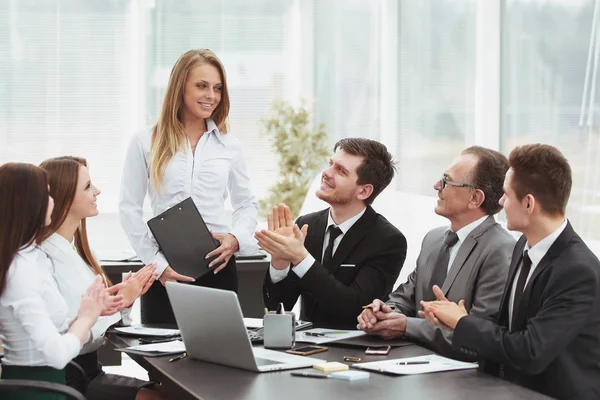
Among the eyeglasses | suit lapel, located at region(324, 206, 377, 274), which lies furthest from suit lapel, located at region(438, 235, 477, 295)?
suit lapel, located at region(324, 206, 377, 274)

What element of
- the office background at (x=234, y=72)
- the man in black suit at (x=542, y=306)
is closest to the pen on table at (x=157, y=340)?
the man in black suit at (x=542, y=306)

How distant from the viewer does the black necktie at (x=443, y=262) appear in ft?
11.4

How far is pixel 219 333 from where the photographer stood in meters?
2.79

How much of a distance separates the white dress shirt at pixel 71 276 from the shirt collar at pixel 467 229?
1332mm

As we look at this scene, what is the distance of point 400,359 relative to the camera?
288 cm

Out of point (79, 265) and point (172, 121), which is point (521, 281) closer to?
point (79, 265)

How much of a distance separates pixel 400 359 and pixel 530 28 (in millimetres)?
3314

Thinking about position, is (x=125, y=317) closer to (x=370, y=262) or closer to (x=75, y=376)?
(x=75, y=376)

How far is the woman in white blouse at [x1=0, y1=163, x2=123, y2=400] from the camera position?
8.94 feet

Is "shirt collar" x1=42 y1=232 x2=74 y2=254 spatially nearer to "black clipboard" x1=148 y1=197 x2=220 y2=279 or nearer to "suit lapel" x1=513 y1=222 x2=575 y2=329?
"black clipboard" x1=148 y1=197 x2=220 y2=279

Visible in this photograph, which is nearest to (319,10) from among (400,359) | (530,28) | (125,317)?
(530,28)

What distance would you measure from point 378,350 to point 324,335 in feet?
1.03

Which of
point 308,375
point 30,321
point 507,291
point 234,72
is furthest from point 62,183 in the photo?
point 234,72

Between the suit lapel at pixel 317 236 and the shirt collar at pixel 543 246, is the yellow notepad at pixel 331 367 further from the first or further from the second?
the suit lapel at pixel 317 236
